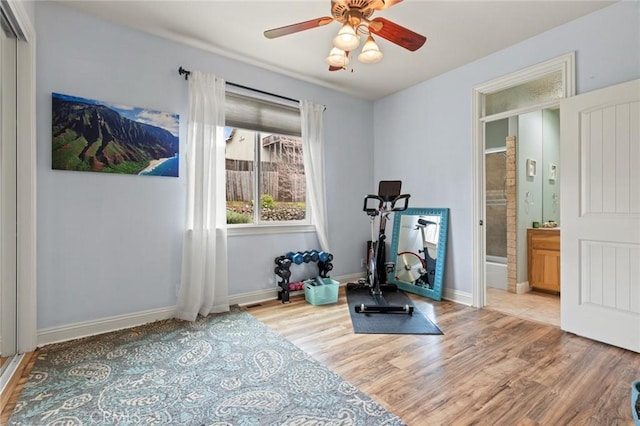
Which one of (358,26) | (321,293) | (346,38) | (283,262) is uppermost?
(358,26)

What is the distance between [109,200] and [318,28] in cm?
235

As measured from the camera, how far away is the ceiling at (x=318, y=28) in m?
2.50

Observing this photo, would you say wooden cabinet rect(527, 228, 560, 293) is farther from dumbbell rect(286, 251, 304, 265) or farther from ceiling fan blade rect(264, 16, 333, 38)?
ceiling fan blade rect(264, 16, 333, 38)

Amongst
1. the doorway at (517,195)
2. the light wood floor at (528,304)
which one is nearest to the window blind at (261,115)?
the doorway at (517,195)

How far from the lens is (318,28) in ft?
9.12

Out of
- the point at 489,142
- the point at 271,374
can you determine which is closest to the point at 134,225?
the point at 271,374

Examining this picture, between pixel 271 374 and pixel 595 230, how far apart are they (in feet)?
8.85

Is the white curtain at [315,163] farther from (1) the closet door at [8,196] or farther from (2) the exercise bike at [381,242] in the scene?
(1) the closet door at [8,196]

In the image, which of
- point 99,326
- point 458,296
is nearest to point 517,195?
point 458,296

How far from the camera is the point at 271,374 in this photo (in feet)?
6.66

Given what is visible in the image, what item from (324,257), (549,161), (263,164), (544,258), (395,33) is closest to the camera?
(395,33)

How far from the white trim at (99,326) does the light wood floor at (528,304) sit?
11.1ft

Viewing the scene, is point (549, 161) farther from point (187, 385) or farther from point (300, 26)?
point (187, 385)

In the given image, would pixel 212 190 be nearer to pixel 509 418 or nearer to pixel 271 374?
pixel 271 374
